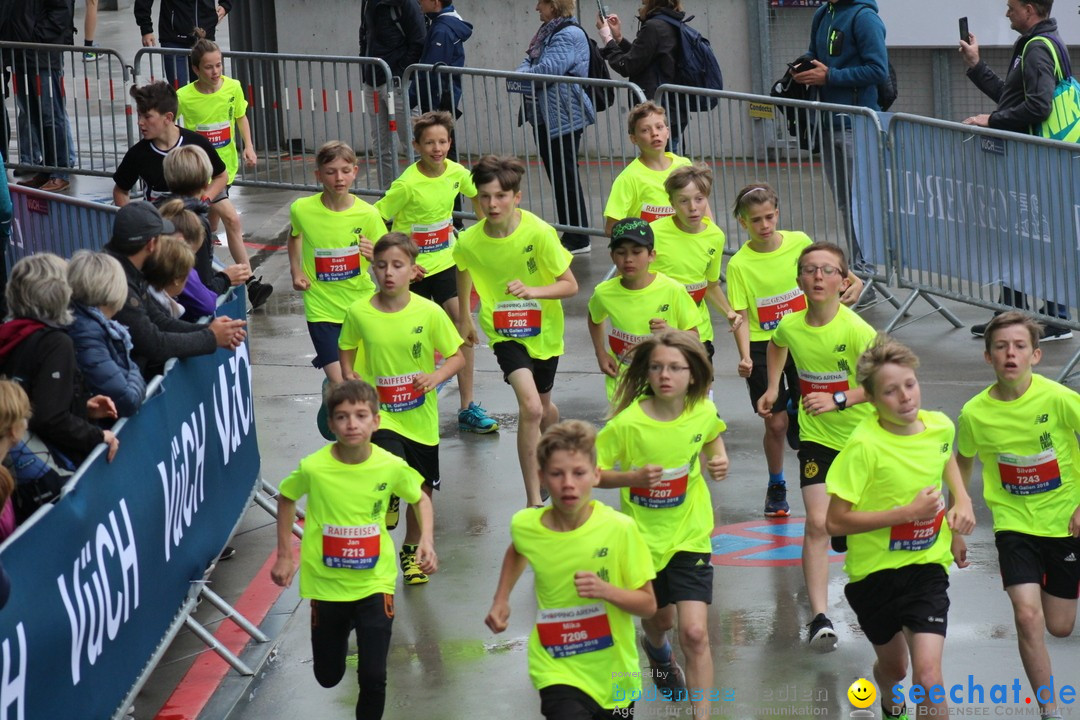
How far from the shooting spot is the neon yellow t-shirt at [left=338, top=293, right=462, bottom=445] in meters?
7.93

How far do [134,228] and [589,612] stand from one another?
3.06 m

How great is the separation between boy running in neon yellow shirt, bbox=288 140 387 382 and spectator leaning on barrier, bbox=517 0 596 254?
4274 mm

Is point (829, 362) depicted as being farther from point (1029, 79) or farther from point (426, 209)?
point (1029, 79)

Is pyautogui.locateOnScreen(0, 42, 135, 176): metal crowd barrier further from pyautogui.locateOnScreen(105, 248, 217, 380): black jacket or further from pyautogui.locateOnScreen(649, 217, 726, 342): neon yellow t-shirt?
pyautogui.locateOnScreen(105, 248, 217, 380): black jacket

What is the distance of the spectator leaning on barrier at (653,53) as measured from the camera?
522 inches

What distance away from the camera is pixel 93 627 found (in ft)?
18.7

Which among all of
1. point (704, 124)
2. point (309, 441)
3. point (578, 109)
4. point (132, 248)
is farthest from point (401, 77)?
point (132, 248)

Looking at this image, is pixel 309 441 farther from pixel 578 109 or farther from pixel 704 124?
pixel 704 124

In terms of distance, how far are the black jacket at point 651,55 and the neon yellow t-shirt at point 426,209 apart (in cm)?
345

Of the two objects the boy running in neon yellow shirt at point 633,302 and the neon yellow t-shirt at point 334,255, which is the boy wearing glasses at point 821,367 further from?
the neon yellow t-shirt at point 334,255

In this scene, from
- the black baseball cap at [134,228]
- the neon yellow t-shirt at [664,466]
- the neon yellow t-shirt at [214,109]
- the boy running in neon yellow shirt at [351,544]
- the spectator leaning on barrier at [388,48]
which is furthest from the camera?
the spectator leaning on barrier at [388,48]

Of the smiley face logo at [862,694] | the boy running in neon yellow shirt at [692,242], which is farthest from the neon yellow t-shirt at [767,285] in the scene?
the smiley face logo at [862,694]

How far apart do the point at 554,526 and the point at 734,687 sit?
4.94ft

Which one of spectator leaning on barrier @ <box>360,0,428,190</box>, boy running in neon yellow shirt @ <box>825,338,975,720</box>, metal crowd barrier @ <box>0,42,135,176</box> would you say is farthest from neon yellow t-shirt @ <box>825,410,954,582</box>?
metal crowd barrier @ <box>0,42,135,176</box>
